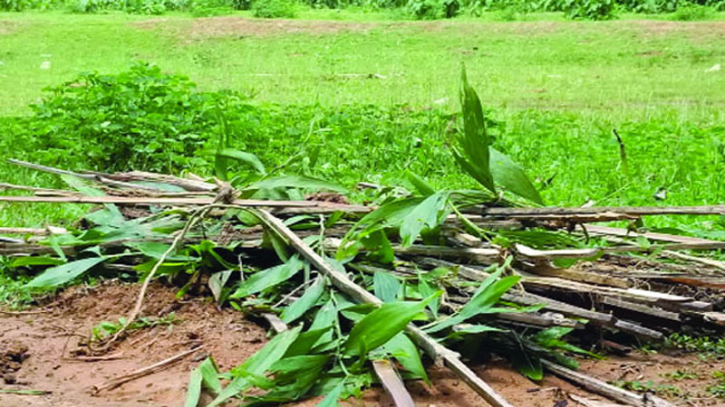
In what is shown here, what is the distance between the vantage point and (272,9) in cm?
1438

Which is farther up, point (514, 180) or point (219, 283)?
point (514, 180)

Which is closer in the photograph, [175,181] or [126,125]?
[175,181]

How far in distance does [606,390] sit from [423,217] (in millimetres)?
673

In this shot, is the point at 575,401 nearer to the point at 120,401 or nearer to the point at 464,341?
the point at 464,341

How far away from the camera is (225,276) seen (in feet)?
10.0

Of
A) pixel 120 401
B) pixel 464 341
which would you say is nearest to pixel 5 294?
pixel 120 401

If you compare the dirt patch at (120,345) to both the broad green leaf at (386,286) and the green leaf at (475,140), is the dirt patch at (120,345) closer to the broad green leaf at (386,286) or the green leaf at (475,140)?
the broad green leaf at (386,286)

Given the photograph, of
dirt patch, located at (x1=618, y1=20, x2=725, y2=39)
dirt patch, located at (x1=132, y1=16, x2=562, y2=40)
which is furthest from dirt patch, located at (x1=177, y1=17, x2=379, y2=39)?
dirt patch, located at (x1=618, y1=20, x2=725, y2=39)

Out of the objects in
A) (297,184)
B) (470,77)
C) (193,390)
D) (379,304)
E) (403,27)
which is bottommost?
(470,77)

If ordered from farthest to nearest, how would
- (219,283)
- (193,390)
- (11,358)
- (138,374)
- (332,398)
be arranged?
(219,283)
(11,358)
(138,374)
(193,390)
(332,398)

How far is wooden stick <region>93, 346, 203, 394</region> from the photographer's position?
2.46 m

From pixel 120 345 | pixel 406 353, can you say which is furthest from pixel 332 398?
pixel 120 345

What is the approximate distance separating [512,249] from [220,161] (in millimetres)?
1140

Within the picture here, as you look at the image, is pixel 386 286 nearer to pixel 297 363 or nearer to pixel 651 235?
pixel 297 363
